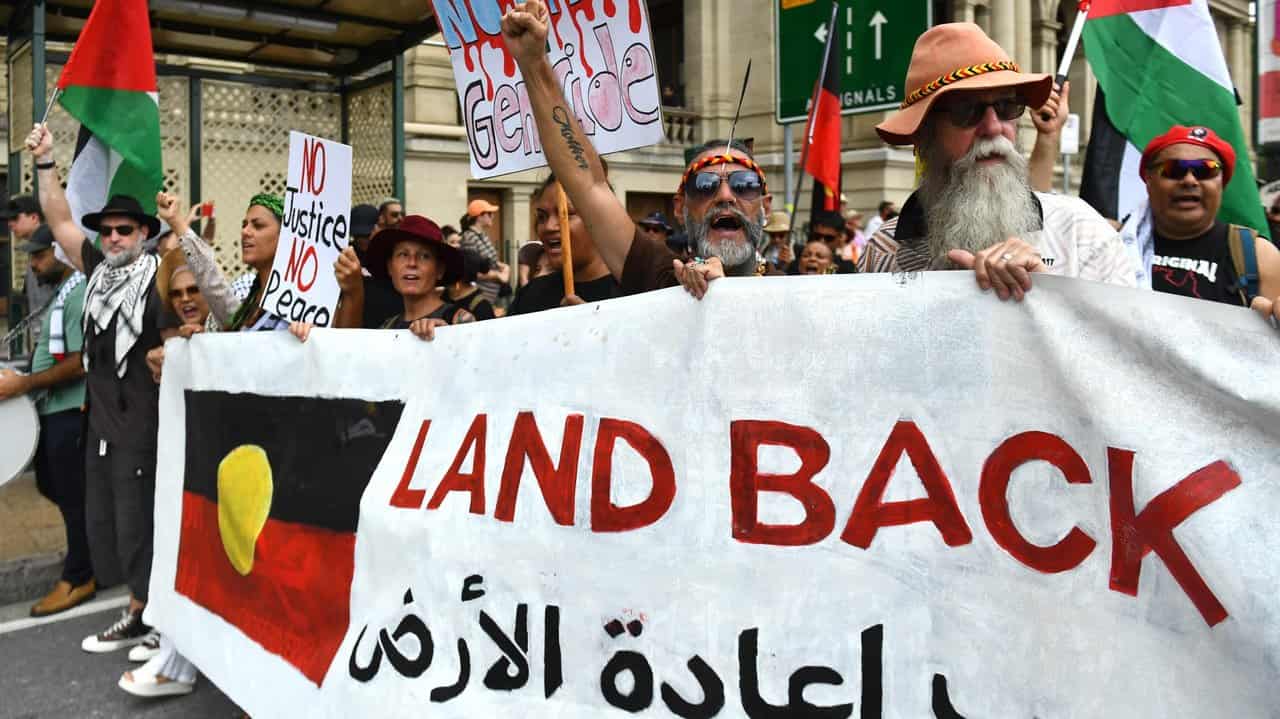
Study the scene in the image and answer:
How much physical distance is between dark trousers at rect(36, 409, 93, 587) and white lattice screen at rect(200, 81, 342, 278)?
254 centimetres

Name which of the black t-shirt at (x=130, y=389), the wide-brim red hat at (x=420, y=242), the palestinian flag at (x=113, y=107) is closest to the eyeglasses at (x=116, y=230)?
the black t-shirt at (x=130, y=389)

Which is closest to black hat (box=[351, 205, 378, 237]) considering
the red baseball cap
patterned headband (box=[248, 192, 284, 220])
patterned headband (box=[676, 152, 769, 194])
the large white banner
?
patterned headband (box=[248, 192, 284, 220])

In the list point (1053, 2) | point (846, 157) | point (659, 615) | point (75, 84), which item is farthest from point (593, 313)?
point (1053, 2)

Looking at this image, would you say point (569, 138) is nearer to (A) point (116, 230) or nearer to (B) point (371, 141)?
(A) point (116, 230)

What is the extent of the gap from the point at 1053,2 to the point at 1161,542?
75.8 ft

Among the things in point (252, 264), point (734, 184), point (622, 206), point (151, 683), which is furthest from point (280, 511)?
point (734, 184)

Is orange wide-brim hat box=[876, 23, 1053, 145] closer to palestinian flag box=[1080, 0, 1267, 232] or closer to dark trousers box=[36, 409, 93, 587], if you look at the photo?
palestinian flag box=[1080, 0, 1267, 232]

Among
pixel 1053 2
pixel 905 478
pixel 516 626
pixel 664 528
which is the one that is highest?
pixel 1053 2

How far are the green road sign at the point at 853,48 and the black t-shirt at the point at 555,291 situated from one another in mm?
4240

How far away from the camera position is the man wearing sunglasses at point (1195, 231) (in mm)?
2982

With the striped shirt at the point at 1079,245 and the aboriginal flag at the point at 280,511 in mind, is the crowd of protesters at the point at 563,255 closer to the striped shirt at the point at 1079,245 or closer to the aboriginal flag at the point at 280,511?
the striped shirt at the point at 1079,245

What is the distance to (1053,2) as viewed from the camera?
21641 mm

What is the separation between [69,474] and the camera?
15.7 feet

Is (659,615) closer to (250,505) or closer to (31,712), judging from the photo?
(250,505)
